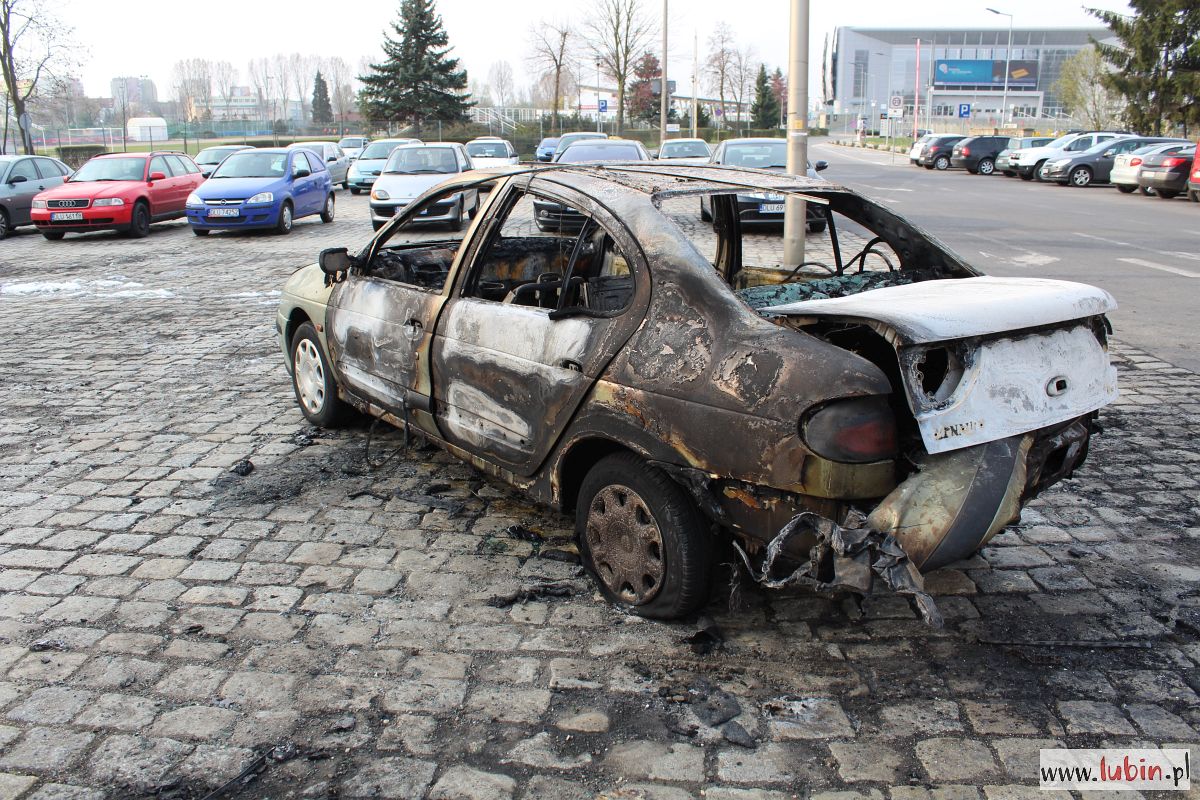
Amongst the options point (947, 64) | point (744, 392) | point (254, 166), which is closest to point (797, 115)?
point (744, 392)

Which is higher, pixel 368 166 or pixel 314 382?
pixel 368 166

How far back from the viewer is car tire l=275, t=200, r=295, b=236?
60.4ft

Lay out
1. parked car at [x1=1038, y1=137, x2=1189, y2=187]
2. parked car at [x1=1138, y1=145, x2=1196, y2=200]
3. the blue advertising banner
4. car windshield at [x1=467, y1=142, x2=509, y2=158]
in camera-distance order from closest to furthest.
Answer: parked car at [x1=1138, y1=145, x2=1196, y2=200] < car windshield at [x1=467, y1=142, x2=509, y2=158] < parked car at [x1=1038, y1=137, x2=1189, y2=187] < the blue advertising banner

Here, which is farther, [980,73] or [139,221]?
[980,73]

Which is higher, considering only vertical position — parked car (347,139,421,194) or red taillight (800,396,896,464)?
parked car (347,139,421,194)

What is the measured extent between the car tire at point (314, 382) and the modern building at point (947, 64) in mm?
132679

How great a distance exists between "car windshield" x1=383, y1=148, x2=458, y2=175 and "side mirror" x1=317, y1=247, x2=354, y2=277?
1452 cm

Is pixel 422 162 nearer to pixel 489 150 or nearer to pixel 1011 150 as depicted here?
pixel 489 150

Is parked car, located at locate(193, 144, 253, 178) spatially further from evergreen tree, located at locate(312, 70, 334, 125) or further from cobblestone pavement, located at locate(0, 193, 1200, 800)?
evergreen tree, located at locate(312, 70, 334, 125)

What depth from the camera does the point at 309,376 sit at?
614 centimetres

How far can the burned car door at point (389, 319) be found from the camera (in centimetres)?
473

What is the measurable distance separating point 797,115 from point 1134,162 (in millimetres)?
19294

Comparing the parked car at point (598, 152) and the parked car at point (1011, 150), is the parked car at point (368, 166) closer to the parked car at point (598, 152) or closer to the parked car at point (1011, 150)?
the parked car at point (598, 152)

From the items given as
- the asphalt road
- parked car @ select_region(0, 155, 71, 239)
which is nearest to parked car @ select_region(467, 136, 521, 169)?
the asphalt road
